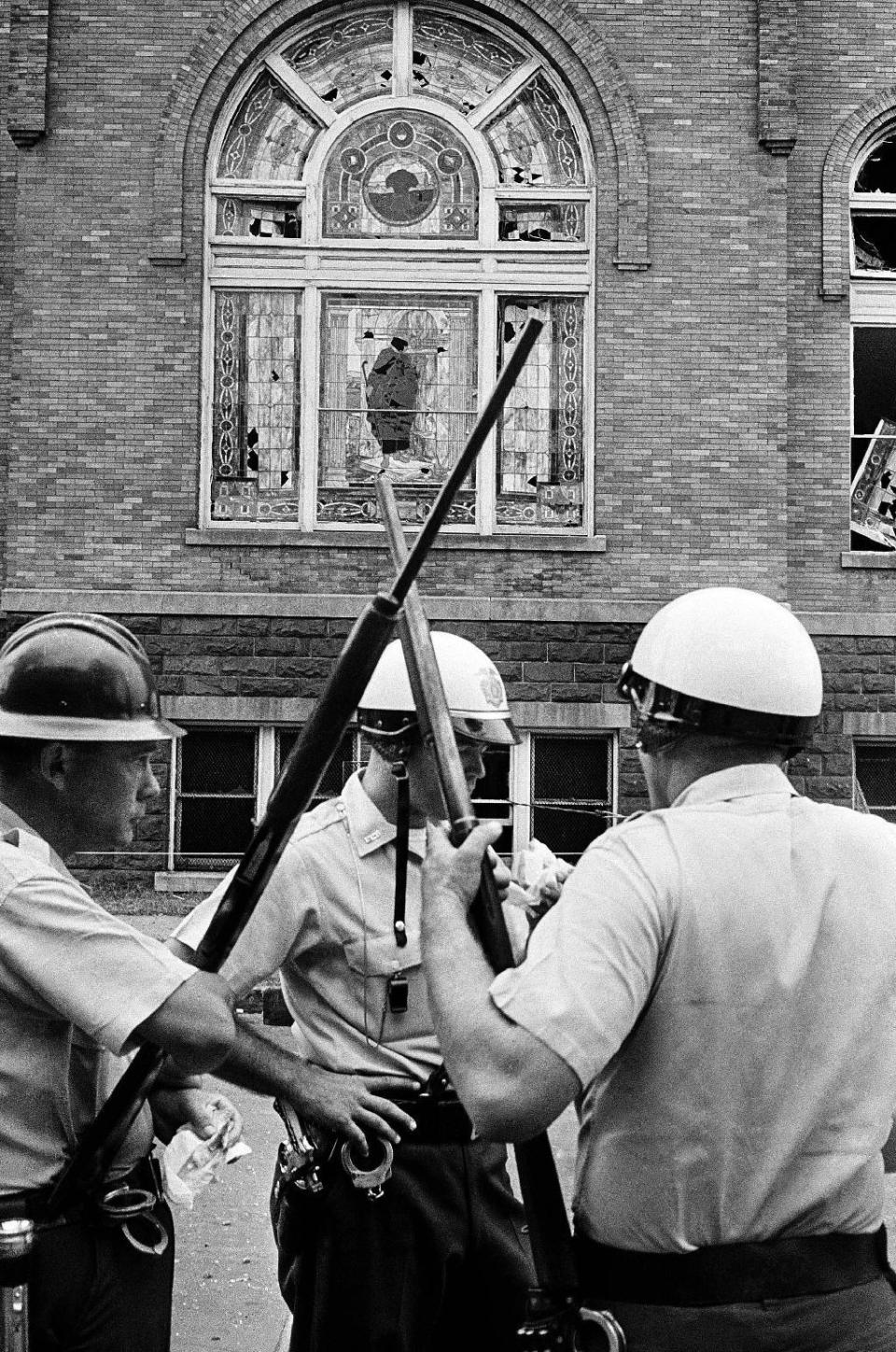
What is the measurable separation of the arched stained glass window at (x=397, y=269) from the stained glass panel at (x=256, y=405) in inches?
0.7

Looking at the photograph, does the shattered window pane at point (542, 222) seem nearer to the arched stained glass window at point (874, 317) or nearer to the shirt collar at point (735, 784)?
the arched stained glass window at point (874, 317)

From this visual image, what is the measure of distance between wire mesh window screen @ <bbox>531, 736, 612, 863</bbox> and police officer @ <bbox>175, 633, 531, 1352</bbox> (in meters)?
10.3

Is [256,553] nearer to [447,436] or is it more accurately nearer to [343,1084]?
[447,436]

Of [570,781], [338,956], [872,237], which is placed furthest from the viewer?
[872,237]

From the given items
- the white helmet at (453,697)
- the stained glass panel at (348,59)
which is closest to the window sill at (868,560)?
the stained glass panel at (348,59)

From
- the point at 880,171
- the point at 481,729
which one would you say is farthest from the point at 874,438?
the point at 481,729

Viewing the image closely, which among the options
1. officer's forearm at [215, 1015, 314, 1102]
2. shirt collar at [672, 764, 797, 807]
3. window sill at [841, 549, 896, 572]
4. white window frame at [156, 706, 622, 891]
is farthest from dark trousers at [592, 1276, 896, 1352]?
window sill at [841, 549, 896, 572]

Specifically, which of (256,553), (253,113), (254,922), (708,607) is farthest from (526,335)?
(253,113)

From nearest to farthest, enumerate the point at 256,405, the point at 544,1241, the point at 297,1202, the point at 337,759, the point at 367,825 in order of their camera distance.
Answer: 1. the point at 544,1241
2. the point at 297,1202
3. the point at 367,825
4. the point at 337,759
5. the point at 256,405

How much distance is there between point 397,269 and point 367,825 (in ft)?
37.3

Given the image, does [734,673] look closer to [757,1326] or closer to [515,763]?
[757,1326]

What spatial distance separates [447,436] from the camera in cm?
1418

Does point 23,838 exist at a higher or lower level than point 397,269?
lower

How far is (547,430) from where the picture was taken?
14172mm
